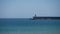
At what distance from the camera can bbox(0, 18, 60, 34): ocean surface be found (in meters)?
1.43

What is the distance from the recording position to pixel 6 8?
1437 mm

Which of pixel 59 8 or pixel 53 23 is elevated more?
pixel 59 8

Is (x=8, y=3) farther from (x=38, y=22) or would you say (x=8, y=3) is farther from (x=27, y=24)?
(x=38, y=22)

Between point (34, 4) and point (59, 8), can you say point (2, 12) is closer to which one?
point (34, 4)

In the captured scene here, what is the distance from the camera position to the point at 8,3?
145 cm

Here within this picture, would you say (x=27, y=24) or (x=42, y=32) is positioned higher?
(x=27, y=24)

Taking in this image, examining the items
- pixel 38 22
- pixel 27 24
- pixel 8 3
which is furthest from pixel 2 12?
pixel 38 22

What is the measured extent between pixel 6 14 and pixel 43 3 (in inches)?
27.4

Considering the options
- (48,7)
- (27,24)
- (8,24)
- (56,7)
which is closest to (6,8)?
(8,24)

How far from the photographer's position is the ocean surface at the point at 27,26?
1.43 metres

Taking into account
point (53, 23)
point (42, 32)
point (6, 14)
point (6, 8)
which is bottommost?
point (42, 32)

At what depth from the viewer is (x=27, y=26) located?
143 centimetres

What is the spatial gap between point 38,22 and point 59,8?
0.45 meters

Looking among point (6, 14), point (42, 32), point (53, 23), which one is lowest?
point (42, 32)
